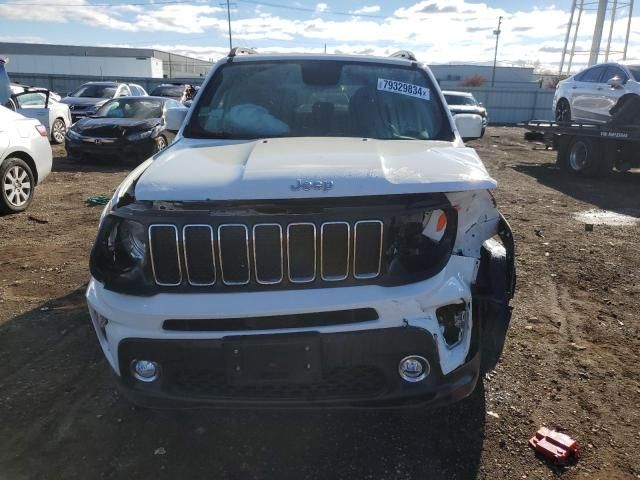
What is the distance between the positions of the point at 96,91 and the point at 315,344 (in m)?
18.4

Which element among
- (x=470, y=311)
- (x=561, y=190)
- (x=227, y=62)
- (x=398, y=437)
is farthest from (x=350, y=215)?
(x=561, y=190)

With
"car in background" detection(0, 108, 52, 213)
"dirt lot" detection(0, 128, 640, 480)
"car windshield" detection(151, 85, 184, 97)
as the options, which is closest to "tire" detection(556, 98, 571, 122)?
"dirt lot" detection(0, 128, 640, 480)

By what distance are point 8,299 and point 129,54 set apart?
6631 cm

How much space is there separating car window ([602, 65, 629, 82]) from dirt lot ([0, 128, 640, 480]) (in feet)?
23.7

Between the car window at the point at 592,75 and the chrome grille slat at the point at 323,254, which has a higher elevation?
the car window at the point at 592,75

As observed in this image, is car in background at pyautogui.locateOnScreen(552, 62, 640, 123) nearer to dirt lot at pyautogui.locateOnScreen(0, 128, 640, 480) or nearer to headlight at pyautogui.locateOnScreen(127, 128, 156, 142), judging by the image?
dirt lot at pyautogui.locateOnScreen(0, 128, 640, 480)

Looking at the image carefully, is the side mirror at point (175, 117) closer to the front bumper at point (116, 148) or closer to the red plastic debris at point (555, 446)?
the red plastic debris at point (555, 446)

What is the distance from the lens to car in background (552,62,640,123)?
1030 cm

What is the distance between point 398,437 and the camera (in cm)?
268

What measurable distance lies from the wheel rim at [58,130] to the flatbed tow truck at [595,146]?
1279cm

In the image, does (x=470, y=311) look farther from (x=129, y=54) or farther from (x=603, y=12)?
(x=129, y=54)

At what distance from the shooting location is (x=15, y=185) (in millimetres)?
7035

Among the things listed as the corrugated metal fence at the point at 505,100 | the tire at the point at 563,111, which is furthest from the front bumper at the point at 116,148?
the corrugated metal fence at the point at 505,100

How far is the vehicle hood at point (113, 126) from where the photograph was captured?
11031 millimetres
